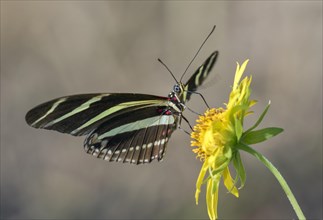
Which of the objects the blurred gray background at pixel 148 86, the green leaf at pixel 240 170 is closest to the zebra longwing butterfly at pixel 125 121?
the green leaf at pixel 240 170

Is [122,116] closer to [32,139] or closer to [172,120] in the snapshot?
[172,120]

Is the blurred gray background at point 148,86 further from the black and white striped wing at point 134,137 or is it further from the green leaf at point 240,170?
the green leaf at point 240,170

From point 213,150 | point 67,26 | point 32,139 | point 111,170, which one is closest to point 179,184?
point 111,170

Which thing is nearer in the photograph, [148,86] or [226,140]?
[226,140]

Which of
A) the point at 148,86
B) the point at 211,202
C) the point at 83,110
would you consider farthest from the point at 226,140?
the point at 148,86

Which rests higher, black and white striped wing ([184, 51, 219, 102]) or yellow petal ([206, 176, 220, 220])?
black and white striped wing ([184, 51, 219, 102])

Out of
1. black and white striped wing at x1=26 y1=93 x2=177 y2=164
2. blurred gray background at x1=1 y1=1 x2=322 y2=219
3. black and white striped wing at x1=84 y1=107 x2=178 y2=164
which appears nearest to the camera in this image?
black and white striped wing at x1=26 y1=93 x2=177 y2=164

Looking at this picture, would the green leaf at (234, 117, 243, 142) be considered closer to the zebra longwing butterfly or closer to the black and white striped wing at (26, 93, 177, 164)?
the zebra longwing butterfly

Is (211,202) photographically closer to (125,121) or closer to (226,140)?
(226,140)

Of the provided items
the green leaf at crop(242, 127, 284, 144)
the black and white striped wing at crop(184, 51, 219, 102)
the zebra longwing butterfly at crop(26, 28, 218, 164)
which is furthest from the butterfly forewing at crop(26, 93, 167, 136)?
the green leaf at crop(242, 127, 284, 144)
